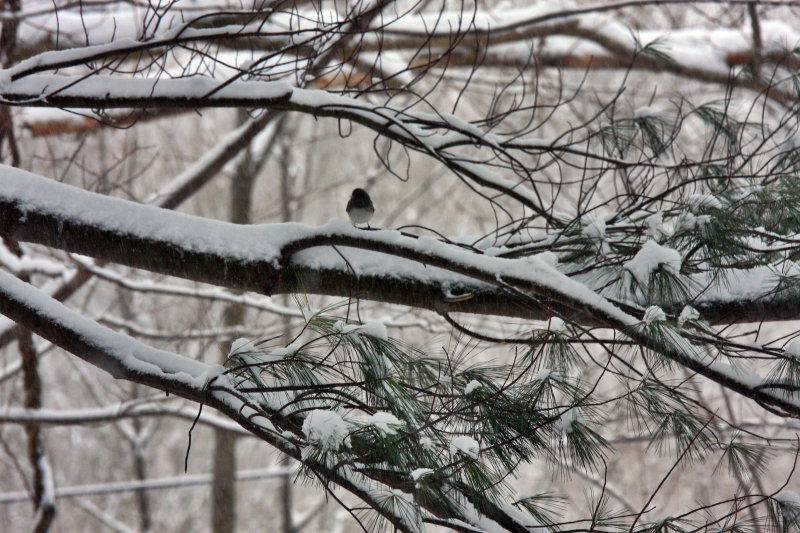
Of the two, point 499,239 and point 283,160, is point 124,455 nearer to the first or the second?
point 283,160

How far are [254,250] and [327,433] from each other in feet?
2.22

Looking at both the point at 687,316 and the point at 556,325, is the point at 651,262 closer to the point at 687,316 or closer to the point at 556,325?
the point at 687,316

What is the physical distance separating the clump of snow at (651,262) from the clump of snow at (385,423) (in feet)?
2.25

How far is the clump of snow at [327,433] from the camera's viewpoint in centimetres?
113

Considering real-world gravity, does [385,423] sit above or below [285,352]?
below

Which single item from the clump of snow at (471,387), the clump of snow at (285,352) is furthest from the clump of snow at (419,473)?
the clump of snow at (285,352)

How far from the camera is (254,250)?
1.64 m

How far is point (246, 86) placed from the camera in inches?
62.8

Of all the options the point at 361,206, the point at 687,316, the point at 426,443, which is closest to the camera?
the point at 426,443

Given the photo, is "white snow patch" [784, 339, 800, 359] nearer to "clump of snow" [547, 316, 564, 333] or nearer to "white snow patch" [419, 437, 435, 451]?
"clump of snow" [547, 316, 564, 333]

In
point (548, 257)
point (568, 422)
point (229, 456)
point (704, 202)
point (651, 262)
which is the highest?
point (229, 456)

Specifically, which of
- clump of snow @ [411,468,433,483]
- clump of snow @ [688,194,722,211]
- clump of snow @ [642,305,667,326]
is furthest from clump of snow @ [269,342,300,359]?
clump of snow @ [688,194,722,211]

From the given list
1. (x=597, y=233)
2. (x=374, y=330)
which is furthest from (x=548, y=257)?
(x=374, y=330)

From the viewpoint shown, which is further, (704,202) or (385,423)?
(704,202)
